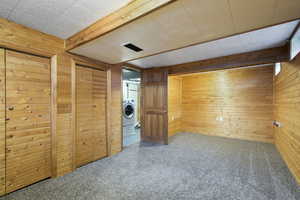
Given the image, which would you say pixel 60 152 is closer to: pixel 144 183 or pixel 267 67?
pixel 144 183

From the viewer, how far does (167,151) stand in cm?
323

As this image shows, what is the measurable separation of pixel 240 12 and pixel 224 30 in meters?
0.31

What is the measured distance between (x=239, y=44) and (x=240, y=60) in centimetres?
58

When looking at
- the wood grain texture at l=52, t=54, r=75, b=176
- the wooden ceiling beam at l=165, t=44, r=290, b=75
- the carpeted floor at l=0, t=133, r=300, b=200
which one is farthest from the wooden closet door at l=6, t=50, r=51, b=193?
the wooden ceiling beam at l=165, t=44, r=290, b=75

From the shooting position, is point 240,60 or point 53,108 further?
point 240,60

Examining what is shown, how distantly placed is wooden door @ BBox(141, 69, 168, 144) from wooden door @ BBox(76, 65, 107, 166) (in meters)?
1.47

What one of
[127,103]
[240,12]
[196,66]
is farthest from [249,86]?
[127,103]

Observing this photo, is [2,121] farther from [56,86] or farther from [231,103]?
[231,103]

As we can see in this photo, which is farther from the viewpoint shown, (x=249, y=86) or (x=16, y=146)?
(x=249, y=86)

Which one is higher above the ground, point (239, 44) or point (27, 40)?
point (239, 44)

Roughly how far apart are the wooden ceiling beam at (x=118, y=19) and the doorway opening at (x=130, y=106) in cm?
194

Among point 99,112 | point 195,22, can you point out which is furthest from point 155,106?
point 195,22

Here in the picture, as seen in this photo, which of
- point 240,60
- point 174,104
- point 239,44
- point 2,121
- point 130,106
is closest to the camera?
point 2,121

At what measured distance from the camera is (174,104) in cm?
490
